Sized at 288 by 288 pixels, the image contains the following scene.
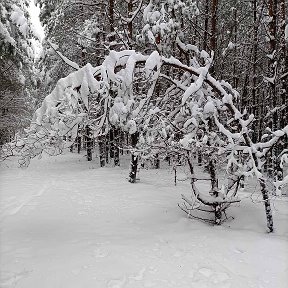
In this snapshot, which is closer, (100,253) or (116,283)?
(116,283)

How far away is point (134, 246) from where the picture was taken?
238 inches

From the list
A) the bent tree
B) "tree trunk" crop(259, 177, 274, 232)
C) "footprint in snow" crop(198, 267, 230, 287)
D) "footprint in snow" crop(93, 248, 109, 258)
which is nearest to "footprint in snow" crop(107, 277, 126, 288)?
"footprint in snow" crop(93, 248, 109, 258)

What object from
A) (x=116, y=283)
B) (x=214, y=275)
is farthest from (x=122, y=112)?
(x=214, y=275)

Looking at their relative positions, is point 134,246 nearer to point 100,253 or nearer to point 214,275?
point 100,253

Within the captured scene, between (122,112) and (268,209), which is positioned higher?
(122,112)

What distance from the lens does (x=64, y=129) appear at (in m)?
5.16

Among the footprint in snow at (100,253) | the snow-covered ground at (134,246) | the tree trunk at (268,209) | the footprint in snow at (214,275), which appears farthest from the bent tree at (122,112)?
the footprint in snow at (214,275)

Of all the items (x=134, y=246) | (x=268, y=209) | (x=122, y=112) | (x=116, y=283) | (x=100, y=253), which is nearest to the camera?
(x=116, y=283)

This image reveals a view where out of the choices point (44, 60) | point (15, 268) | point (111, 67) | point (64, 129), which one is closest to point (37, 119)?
point (64, 129)

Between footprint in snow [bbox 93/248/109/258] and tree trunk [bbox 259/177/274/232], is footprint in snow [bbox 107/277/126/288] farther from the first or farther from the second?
tree trunk [bbox 259/177/274/232]

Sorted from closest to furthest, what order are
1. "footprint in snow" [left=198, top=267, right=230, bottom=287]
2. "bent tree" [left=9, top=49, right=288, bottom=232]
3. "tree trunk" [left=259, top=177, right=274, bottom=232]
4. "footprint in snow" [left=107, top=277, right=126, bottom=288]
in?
"footprint in snow" [left=107, top=277, right=126, bottom=288], "footprint in snow" [left=198, top=267, right=230, bottom=287], "bent tree" [left=9, top=49, right=288, bottom=232], "tree trunk" [left=259, top=177, right=274, bottom=232]

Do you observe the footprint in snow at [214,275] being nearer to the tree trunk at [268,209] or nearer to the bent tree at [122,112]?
the bent tree at [122,112]

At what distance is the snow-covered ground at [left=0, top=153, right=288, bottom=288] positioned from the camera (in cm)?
496

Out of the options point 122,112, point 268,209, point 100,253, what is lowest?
point 100,253
